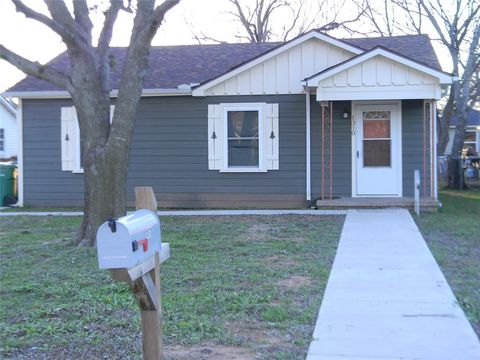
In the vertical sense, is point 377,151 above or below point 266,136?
below

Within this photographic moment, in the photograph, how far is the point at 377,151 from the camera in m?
14.1

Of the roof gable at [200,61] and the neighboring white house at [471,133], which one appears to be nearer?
the roof gable at [200,61]

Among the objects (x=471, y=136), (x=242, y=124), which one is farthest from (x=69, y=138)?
(x=471, y=136)

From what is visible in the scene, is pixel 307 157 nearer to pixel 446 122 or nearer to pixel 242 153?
pixel 242 153

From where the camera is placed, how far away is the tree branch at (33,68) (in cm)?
945

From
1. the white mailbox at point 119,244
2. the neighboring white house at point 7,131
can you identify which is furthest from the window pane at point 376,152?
the neighboring white house at point 7,131

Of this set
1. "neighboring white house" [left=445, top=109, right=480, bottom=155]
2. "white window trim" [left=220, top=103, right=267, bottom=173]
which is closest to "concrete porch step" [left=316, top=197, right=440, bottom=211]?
"white window trim" [left=220, top=103, right=267, bottom=173]

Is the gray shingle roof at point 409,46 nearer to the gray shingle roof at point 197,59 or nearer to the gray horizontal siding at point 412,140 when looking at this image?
the gray shingle roof at point 197,59

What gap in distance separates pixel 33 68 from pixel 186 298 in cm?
520

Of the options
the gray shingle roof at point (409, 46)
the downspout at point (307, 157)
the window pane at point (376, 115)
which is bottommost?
the downspout at point (307, 157)

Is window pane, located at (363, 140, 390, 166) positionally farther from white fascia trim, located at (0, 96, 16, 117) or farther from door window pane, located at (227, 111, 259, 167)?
white fascia trim, located at (0, 96, 16, 117)

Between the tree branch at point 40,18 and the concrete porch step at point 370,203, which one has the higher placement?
the tree branch at point 40,18

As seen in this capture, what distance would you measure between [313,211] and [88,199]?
5.61 metres

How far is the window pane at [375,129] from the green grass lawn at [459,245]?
219 centimetres
